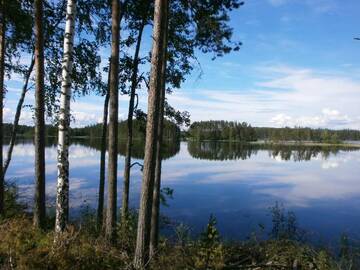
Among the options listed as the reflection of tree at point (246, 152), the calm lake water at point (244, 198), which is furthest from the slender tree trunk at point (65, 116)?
the reflection of tree at point (246, 152)

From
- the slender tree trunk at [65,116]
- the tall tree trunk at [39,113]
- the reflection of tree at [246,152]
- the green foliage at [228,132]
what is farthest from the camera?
the green foliage at [228,132]

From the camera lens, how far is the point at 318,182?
34.9 m

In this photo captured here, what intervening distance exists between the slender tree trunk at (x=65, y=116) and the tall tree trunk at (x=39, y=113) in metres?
1.46

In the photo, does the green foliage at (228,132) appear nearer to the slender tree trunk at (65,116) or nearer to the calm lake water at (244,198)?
the calm lake water at (244,198)

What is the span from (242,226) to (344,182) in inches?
863

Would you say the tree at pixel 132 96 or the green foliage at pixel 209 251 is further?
the tree at pixel 132 96

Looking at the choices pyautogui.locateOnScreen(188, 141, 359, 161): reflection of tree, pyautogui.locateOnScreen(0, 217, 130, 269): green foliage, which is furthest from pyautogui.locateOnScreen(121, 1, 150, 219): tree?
pyautogui.locateOnScreen(188, 141, 359, 161): reflection of tree

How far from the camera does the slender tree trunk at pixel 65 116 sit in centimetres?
827

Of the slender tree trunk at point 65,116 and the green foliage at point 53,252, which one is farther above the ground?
the slender tree trunk at point 65,116

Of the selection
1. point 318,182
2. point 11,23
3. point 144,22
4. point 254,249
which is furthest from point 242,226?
point 318,182

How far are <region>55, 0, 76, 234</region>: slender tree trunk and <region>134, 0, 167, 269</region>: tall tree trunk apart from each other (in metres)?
1.91

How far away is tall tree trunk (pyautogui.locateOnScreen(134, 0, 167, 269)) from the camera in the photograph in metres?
7.52

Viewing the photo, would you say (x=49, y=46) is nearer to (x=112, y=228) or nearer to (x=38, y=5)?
(x=38, y=5)

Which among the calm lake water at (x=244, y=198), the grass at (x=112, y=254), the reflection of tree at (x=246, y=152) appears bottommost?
the calm lake water at (x=244, y=198)
